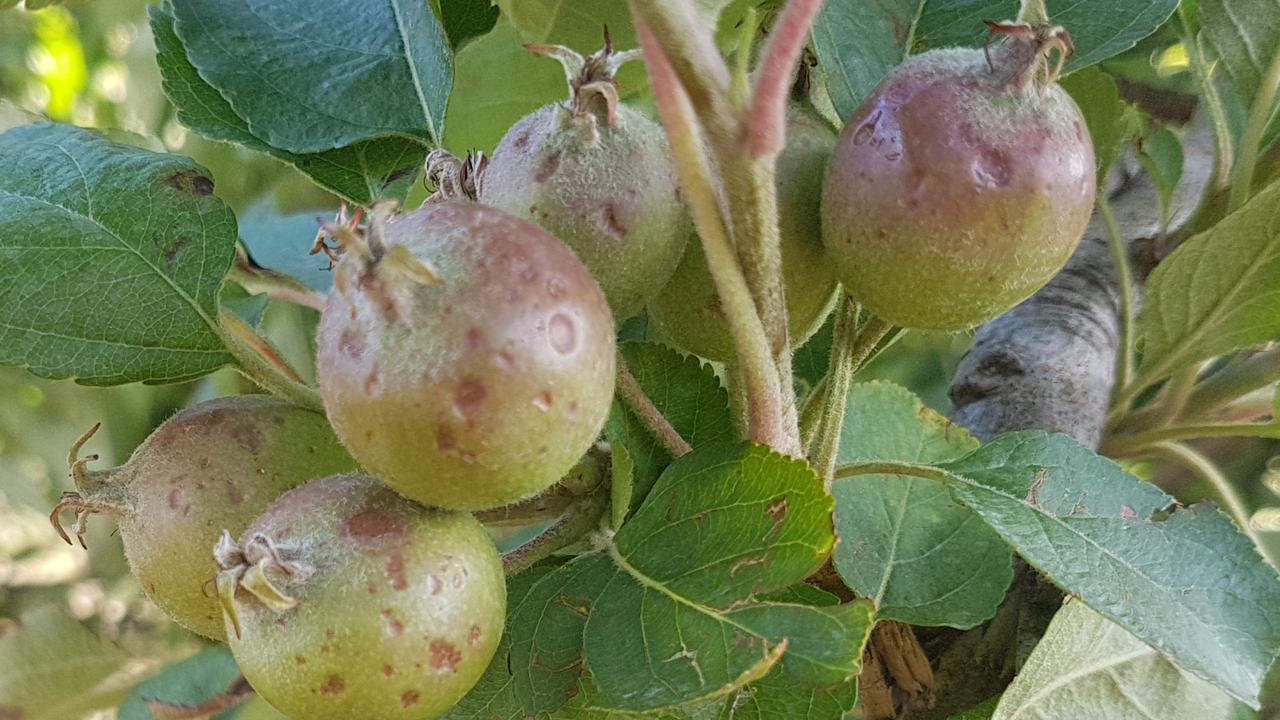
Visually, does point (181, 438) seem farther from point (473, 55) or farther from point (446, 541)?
point (473, 55)

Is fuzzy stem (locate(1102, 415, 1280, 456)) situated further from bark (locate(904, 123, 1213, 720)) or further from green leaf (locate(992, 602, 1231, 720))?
green leaf (locate(992, 602, 1231, 720))

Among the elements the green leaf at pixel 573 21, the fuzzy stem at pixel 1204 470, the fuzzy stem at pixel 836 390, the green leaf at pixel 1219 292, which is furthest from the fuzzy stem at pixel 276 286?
the fuzzy stem at pixel 1204 470

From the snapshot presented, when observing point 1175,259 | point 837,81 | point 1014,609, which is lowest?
point 1014,609

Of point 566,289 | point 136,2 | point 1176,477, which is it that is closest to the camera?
point 566,289

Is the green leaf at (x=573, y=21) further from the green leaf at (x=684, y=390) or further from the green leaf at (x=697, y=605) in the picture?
the green leaf at (x=697, y=605)

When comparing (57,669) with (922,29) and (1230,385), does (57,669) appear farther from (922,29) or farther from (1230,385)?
(1230,385)

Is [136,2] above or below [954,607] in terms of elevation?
above

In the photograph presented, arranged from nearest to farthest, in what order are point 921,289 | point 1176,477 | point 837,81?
point 921,289
point 837,81
point 1176,477

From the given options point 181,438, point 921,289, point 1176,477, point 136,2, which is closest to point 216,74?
point 181,438
